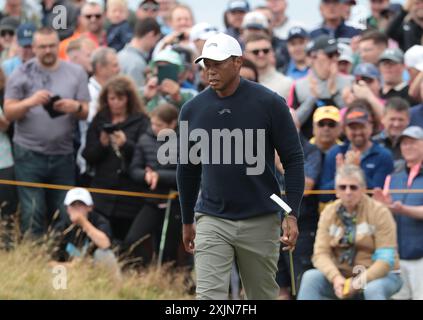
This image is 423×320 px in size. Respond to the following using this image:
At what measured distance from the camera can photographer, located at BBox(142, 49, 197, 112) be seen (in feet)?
45.3

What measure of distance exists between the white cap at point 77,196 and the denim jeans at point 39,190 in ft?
1.42

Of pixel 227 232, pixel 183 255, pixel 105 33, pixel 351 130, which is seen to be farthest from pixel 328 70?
pixel 227 232

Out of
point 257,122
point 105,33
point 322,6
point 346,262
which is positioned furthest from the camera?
point 105,33

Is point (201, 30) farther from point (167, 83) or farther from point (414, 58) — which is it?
point (414, 58)

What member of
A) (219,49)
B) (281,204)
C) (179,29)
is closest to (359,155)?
(281,204)

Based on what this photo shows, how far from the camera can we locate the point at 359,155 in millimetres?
12375

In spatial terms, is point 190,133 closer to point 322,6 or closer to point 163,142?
point 163,142

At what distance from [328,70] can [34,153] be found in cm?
353

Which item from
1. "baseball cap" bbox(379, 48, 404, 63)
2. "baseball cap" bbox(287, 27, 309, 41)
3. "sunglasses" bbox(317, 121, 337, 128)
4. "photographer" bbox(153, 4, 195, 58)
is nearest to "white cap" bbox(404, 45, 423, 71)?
"baseball cap" bbox(379, 48, 404, 63)

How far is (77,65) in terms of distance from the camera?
45.7 ft

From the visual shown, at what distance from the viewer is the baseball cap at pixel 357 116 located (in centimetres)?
1248

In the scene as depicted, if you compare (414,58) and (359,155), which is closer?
(359,155)

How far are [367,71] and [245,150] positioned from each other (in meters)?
5.25

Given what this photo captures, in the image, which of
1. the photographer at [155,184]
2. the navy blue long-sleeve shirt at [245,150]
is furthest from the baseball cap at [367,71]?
the navy blue long-sleeve shirt at [245,150]
